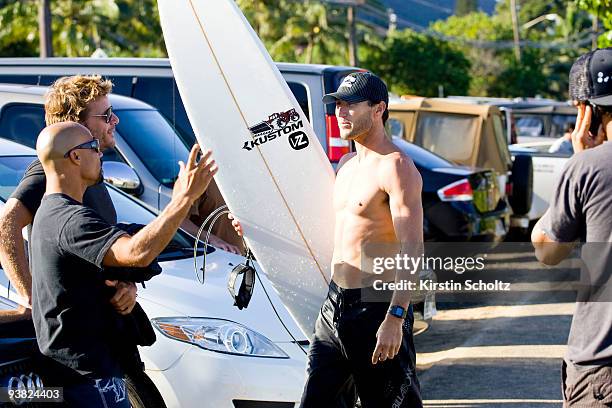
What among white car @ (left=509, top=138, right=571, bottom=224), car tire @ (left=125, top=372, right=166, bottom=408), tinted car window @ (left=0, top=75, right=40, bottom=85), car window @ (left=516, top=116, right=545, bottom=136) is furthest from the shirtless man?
car window @ (left=516, top=116, right=545, bottom=136)

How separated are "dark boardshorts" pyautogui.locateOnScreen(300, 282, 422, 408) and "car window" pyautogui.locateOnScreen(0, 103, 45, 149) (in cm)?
416

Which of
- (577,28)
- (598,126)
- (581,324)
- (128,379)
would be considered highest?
(598,126)

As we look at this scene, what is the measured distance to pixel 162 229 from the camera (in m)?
3.18

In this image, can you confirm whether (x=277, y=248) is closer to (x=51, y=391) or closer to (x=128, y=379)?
(x=128, y=379)

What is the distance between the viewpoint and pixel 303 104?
8148 mm

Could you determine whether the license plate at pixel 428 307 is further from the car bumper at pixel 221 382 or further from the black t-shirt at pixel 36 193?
the black t-shirt at pixel 36 193

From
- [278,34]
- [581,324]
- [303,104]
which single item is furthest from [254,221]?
[278,34]

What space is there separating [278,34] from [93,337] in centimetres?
4761

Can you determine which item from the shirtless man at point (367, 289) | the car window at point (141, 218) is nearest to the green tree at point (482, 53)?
the car window at point (141, 218)

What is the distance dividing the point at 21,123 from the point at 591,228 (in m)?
5.59

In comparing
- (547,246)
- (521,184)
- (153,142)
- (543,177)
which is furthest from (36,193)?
(543,177)

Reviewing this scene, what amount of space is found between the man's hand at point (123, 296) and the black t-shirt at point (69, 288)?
4 centimetres

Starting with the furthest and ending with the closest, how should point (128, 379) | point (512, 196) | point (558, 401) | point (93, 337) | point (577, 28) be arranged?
point (577, 28) → point (512, 196) → point (558, 401) → point (128, 379) → point (93, 337)

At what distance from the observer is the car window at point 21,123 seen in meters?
7.66
